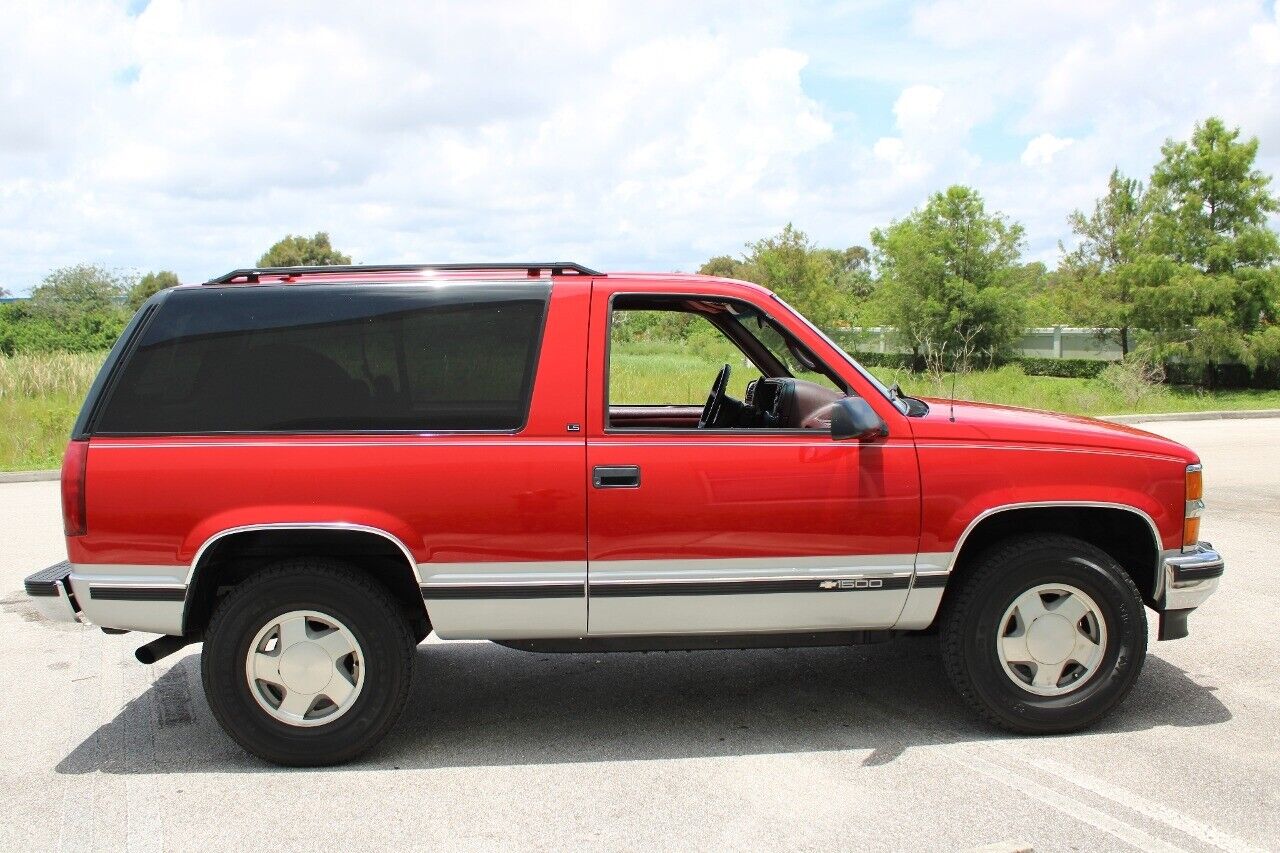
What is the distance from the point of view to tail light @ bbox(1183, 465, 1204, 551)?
4.67 meters

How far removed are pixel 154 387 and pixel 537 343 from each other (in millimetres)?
1513

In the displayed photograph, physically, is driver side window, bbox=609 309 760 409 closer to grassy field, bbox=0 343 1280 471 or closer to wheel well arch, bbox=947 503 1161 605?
grassy field, bbox=0 343 1280 471

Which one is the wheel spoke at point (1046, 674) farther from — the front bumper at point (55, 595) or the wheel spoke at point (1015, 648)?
the front bumper at point (55, 595)

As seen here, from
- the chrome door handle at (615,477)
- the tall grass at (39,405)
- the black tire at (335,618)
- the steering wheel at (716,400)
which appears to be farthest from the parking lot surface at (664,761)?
the tall grass at (39,405)

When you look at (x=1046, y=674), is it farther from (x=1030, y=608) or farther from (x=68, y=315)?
(x=68, y=315)

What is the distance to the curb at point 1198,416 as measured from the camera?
1931 centimetres

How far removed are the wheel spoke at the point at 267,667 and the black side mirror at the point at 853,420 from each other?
239 centimetres

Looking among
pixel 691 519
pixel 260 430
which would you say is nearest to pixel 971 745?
pixel 691 519

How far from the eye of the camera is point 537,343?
14.5 ft

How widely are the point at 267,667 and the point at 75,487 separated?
1009 mm

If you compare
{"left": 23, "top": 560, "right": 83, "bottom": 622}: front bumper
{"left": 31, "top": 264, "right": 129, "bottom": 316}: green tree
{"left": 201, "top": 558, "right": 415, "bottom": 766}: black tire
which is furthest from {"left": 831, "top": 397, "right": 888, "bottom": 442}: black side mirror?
{"left": 31, "top": 264, "right": 129, "bottom": 316}: green tree

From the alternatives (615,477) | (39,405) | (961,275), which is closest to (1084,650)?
(615,477)

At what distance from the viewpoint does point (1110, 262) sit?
171 ft

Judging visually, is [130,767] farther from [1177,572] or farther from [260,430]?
[1177,572]
